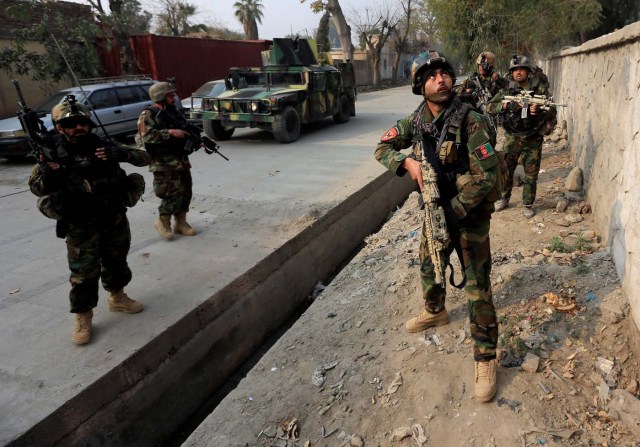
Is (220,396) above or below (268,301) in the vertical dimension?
below

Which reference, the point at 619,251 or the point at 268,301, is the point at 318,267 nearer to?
the point at 268,301

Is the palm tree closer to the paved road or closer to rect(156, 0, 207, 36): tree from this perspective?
rect(156, 0, 207, 36): tree

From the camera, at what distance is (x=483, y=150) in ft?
7.21

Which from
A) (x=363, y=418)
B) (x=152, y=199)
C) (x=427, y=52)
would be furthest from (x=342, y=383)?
(x=152, y=199)

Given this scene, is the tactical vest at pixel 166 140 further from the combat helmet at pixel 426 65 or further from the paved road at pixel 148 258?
the combat helmet at pixel 426 65

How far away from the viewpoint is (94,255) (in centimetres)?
307

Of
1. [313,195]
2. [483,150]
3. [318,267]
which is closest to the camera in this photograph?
[483,150]

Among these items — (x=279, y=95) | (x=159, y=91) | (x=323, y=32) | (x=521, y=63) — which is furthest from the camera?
(x=323, y=32)

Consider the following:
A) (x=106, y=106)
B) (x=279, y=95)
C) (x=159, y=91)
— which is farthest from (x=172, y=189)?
(x=106, y=106)

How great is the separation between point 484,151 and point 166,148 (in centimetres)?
340

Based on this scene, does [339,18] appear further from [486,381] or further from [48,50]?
[486,381]

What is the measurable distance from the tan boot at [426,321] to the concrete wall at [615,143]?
1084 millimetres

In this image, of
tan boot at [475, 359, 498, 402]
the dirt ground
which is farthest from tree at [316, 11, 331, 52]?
tan boot at [475, 359, 498, 402]

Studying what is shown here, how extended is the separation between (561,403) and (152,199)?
18.4 feet
